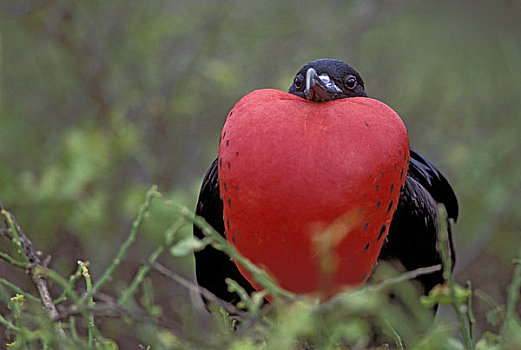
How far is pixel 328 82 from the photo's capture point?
164cm

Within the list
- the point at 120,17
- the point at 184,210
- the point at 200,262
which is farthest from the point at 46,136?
the point at 184,210

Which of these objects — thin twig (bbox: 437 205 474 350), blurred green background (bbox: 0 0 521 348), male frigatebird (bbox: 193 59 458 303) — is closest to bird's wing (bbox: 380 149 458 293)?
male frigatebird (bbox: 193 59 458 303)

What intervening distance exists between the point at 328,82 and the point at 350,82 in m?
0.11

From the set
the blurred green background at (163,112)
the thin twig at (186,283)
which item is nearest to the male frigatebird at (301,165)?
the thin twig at (186,283)

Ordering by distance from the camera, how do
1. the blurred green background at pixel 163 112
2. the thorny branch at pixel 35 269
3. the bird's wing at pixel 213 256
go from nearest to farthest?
1. the thorny branch at pixel 35 269
2. the bird's wing at pixel 213 256
3. the blurred green background at pixel 163 112

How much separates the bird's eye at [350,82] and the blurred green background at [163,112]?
1.06 metres

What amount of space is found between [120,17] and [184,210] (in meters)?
2.68

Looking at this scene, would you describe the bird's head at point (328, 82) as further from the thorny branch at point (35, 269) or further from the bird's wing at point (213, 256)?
the thorny branch at point (35, 269)

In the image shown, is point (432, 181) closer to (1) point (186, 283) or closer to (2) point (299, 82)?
(2) point (299, 82)

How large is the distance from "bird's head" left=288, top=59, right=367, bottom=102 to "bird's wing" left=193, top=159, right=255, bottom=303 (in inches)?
13.1

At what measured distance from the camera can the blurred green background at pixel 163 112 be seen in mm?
2875

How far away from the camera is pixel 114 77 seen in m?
3.44

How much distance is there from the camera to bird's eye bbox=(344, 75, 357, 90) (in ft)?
5.62

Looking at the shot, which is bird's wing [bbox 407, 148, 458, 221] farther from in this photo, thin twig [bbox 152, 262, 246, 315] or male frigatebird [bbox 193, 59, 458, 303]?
thin twig [bbox 152, 262, 246, 315]
